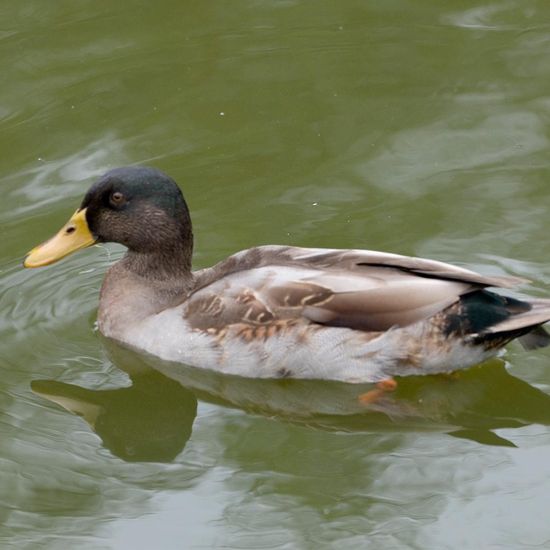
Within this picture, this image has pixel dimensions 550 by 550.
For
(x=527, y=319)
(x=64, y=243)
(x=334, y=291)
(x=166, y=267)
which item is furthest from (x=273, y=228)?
(x=527, y=319)

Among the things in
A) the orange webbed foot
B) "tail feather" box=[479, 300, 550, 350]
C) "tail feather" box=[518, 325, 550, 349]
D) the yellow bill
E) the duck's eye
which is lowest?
the orange webbed foot

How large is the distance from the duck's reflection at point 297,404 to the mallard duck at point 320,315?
0.09m

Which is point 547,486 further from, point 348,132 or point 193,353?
point 348,132

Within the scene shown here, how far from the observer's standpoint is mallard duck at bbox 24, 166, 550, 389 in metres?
7.92

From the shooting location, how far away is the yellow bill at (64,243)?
8.64 metres

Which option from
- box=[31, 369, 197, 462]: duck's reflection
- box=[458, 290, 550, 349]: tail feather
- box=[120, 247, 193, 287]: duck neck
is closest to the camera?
box=[31, 369, 197, 462]: duck's reflection

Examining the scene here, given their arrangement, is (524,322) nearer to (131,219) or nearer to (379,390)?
(379,390)

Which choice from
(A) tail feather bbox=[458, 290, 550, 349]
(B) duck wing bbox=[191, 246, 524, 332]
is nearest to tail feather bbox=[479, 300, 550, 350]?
(A) tail feather bbox=[458, 290, 550, 349]

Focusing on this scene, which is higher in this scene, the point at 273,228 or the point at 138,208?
the point at 138,208

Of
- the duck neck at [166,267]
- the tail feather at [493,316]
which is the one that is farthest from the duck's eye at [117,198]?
the tail feather at [493,316]

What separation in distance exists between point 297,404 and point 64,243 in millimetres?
Answer: 1758

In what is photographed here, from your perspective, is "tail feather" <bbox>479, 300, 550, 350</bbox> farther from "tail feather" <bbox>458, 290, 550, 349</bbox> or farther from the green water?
the green water

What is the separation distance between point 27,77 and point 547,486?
21.3 feet

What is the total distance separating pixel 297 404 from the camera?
26.2ft
